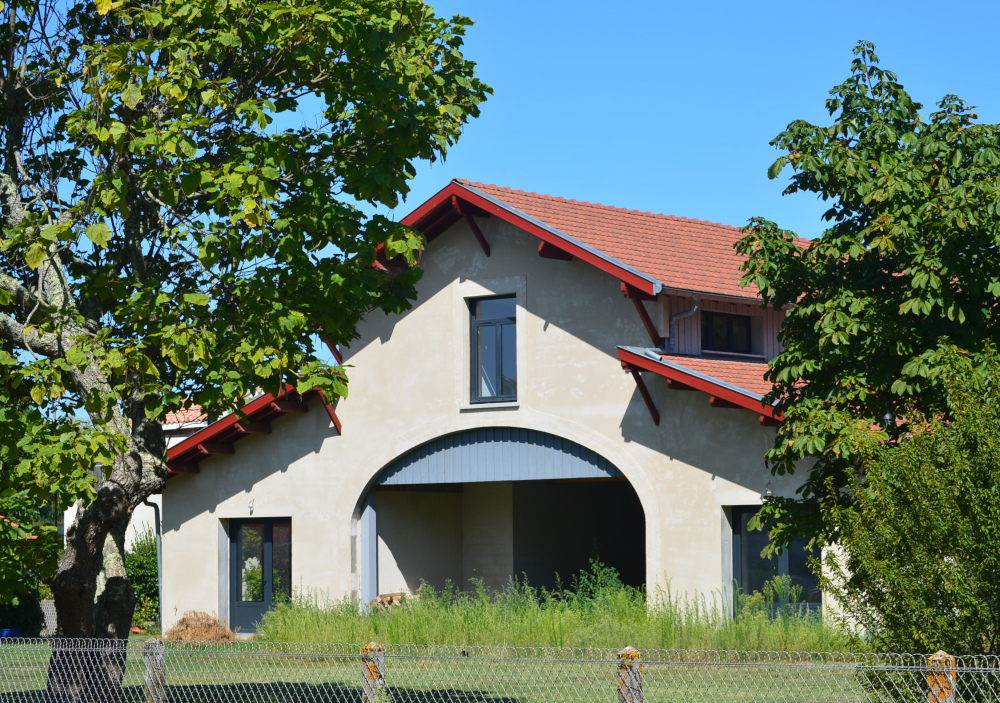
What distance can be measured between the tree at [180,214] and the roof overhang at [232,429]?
9.30m

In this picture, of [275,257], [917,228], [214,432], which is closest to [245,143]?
[275,257]

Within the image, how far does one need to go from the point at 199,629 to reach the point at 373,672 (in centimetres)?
1483

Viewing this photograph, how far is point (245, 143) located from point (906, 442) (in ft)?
21.0

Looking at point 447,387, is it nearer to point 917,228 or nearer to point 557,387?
point 557,387

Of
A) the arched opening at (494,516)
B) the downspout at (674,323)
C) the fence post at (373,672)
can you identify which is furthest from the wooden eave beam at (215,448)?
the fence post at (373,672)

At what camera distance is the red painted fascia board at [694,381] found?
17234mm

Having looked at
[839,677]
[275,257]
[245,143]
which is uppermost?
[245,143]


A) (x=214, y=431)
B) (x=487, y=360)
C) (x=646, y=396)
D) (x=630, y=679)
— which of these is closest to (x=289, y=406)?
(x=214, y=431)

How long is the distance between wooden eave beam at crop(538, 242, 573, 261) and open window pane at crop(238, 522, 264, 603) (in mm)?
8405

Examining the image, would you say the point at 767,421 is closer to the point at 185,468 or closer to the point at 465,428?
the point at 465,428

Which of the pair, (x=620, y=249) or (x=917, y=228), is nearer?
(x=917, y=228)

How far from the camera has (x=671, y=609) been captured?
58.9ft

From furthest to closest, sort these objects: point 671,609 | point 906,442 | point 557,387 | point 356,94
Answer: point 557,387 → point 671,609 → point 356,94 → point 906,442

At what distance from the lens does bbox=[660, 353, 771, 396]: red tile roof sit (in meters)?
18.1
